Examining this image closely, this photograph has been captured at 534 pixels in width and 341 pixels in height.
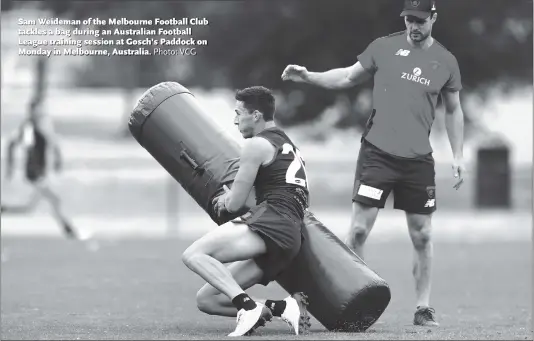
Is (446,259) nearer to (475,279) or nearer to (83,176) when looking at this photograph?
(475,279)

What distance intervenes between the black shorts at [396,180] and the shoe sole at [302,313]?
110 cm

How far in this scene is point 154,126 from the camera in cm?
853

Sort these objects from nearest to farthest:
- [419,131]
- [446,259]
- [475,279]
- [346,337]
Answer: [346,337] → [419,131] → [475,279] → [446,259]

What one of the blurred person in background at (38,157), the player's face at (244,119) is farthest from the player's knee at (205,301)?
the blurred person in background at (38,157)

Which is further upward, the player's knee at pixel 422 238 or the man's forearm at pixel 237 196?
the man's forearm at pixel 237 196

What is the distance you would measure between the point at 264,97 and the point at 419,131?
50.9 inches

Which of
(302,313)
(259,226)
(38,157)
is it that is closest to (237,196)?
(259,226)

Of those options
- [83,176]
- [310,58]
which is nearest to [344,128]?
[310,58]

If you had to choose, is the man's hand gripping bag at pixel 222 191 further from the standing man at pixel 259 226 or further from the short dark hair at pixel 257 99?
the short dark hair at pixel 257 99

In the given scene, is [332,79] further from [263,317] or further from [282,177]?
[263,317]

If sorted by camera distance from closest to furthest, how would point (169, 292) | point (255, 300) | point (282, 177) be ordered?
1. point (282, 177)
2. point (255, 300)
3. point (169, 292)

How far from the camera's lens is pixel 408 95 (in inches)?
328

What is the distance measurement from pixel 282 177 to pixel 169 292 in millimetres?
4160

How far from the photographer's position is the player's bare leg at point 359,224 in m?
8.48
